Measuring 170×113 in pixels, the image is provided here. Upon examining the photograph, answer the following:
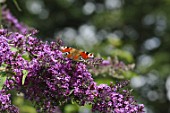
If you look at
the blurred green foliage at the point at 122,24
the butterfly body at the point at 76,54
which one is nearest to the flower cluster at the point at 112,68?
the butterfly body at the point at 76,54

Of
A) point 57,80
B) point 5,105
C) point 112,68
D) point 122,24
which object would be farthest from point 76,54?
point 122,24

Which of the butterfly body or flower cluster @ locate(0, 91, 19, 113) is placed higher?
the butterfly body

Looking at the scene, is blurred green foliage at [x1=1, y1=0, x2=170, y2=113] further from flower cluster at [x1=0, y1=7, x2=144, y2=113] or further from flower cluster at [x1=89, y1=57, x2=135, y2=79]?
flower cluster at [x1=0, y1=7, x2=144, y2=113]

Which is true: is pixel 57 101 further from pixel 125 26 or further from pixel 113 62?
pixel 125 26

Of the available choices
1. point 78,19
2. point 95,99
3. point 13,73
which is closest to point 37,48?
point 13,73

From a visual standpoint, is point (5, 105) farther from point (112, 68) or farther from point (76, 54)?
point (112, 68)

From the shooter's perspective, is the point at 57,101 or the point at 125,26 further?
the point at 125,26

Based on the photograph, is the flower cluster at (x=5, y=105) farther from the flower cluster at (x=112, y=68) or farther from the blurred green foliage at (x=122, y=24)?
the blurred green foliage at (x=122, y=24)

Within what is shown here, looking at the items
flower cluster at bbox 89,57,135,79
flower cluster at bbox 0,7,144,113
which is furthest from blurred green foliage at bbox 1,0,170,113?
flower cluster at bbox 0,7,144,113
